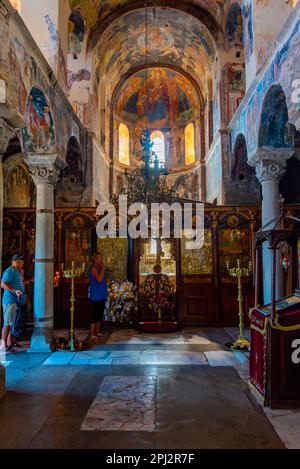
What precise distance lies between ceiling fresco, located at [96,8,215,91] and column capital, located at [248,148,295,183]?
7335 mm

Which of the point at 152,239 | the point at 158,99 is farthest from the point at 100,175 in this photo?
→ the point at 158,99

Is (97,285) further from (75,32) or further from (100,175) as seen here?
(75,32)

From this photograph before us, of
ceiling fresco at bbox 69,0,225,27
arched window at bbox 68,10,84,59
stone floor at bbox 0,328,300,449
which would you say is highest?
ceiling fresco at bbox 69,0,225,27

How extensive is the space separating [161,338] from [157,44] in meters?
13.4

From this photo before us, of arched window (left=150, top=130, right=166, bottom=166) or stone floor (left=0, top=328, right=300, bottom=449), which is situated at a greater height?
arched window (left=150, top=130, right=166, bottom=166)

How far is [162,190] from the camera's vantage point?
11.3 meters

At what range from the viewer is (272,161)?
8055mm

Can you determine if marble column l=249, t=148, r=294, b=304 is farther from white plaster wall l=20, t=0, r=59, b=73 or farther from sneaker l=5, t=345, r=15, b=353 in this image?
sneaker l=5, t=345, r=15, b=353

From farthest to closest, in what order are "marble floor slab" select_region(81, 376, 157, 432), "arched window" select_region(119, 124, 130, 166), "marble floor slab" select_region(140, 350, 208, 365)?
"arched window" select_region(119, 124, 130, 166) < "marble floor slab" select_region(140, 350, 208, 365) < "marble floor slab" select_region(81, 376, 157, 432)

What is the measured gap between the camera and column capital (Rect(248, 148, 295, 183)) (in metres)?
8.01

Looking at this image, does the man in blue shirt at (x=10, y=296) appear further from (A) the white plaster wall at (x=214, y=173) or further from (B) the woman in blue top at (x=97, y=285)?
(A) the white plaster wall at (x=214, y=173)

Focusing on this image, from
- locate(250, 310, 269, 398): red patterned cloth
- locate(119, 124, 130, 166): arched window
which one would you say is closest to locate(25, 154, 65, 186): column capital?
locate(250, 310, 269, 398): red patterned cloth

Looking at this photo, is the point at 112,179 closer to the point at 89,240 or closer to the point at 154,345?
the point at 89,240

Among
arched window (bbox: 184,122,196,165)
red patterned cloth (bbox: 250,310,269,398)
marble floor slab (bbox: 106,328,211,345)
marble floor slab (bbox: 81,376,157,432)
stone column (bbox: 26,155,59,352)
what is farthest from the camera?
arched window (bbox: 184,122,196,165)
